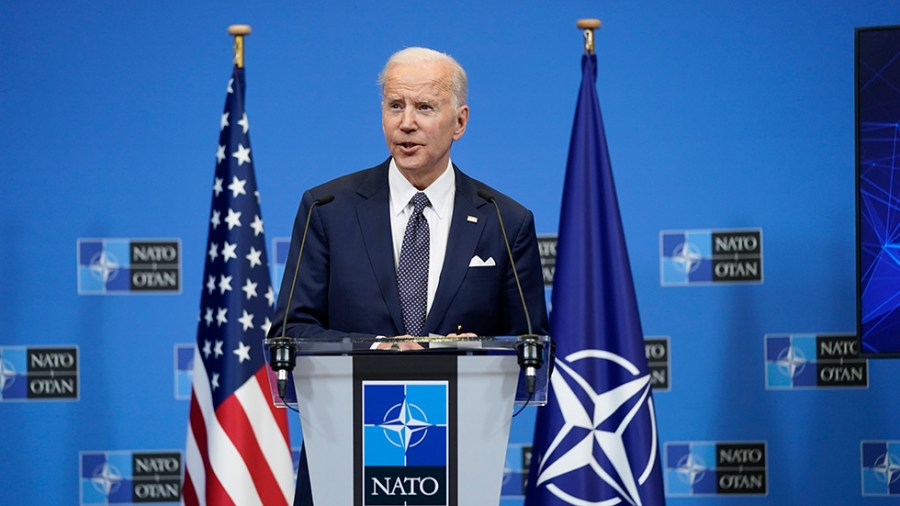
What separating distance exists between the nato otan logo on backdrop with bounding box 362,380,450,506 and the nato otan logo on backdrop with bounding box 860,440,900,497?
3.05 meters

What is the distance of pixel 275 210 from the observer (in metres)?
4.59

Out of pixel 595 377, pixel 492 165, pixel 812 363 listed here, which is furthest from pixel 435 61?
pixel 812 363

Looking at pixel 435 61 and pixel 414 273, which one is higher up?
pixel 435 61

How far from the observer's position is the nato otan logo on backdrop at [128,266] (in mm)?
4586

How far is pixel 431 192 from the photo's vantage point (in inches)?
101

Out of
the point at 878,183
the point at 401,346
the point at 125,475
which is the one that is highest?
the point at 878,183

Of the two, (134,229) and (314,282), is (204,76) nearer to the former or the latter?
(134,229)

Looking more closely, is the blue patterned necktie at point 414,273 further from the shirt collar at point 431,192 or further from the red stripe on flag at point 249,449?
the red stripe on flag at point 249,449

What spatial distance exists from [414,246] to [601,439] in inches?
55.6

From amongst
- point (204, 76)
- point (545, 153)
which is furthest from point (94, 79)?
point (545, 153)

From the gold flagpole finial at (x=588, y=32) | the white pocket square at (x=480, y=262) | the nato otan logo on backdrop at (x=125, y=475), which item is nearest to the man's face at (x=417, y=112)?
the white pocket square at (x=480, y=262)

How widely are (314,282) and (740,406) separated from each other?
2.58 metres

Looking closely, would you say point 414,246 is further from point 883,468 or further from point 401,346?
point 883,468

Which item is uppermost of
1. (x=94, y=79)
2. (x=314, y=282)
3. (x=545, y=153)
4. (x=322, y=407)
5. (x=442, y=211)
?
(x=94, y=79)
